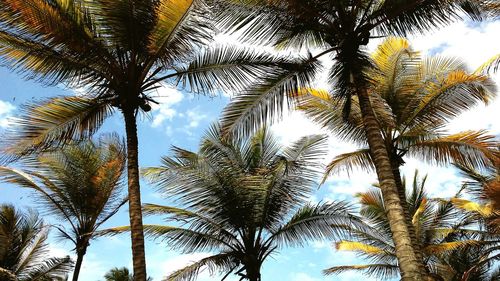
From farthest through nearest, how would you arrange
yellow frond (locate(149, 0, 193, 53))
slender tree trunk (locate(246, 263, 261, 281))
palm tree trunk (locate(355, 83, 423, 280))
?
slender tree trunk (locate(246, 263, 261, 281)) → yellow frond (locate(149, 0, 193, 53)) → palm tree trunk (locate(355, 83, 423, 280))

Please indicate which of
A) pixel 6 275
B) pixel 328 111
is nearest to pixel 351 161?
pixel 328 111

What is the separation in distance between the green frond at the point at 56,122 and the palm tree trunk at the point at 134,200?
3.04 ft

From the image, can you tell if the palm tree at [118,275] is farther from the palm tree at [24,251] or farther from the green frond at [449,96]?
the green frond at [449,96]

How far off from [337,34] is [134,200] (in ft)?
15.3

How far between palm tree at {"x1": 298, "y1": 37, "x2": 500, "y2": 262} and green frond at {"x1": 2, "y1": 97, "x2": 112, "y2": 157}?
17.8 feet

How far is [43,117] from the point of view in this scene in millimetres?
9812

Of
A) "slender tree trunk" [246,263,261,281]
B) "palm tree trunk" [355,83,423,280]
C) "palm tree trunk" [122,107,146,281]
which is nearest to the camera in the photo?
"palm tree trunk" [355,83,423,280]

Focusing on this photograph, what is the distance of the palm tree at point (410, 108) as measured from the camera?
12648 millimetres

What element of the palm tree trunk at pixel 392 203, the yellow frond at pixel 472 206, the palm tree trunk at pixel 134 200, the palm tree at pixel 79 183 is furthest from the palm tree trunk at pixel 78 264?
the yellow frond at pixel 472 206

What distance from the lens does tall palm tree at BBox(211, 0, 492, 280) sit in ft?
29.0

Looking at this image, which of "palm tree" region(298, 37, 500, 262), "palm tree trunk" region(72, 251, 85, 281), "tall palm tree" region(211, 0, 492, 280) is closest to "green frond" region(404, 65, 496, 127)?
"palm tree" region(298, 37, 500, 262)

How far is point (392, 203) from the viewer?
7.83 meters

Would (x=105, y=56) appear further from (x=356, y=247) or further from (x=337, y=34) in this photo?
(x=356, y=247)

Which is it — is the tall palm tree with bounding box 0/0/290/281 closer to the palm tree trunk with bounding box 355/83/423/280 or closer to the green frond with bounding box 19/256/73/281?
the palm tree trunk with bounding box 355/83/423/280
